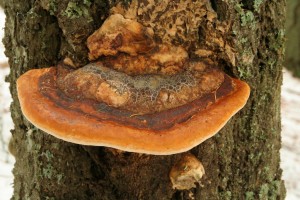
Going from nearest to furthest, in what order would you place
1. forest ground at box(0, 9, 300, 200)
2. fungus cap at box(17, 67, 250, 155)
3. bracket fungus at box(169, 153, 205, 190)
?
fungus cap at box(17, 67, 250, 155) < bracket fungus at box(169, 153, 205, 190) < forest ground at box(0, 9, 300, 200)

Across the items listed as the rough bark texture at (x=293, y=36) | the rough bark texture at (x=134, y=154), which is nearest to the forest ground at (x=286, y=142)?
the rough bark texture at (x=293, y=36)

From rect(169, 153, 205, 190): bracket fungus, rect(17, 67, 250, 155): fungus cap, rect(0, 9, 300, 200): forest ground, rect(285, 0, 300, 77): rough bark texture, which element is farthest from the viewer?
rect(285, 0, 300, 77): rough bark texture

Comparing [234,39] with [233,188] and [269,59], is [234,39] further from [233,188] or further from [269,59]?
[233,188]

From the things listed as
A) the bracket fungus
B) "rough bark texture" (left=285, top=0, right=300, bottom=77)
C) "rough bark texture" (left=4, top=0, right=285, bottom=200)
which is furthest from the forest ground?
the bracket fungus

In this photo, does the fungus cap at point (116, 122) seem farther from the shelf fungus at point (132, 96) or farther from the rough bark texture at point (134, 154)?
the rough bark texture at point (134, 154)

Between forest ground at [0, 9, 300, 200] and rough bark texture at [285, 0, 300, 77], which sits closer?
forest ground at [0, 9, 300, 200]

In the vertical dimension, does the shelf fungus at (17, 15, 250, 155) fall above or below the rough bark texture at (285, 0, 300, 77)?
above

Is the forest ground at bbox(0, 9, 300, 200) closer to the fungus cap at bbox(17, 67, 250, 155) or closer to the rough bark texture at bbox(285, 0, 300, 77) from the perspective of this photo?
the rough bark texture at bbox(285, 0, 300, 77)
